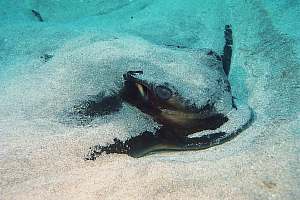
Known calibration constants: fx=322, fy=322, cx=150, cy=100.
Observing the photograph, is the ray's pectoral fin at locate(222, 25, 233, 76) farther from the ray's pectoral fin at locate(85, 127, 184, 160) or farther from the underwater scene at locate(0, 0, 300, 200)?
the ray's pectoral fin at locate(85, 127, 184, 160)

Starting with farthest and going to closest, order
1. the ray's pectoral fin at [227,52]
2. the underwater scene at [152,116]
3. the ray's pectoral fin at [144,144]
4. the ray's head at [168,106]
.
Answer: the ray's pectoral fin at [227,52], the ray's head at [168,106], the ray's pectoral fin at [144,144], the underwater scene at [152,116]

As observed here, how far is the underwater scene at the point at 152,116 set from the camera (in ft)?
6.24

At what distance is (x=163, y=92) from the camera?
2527 mm

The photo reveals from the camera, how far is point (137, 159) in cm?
217

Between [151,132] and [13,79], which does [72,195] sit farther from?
[13,79]

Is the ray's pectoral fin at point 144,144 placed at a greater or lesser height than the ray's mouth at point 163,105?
lesser

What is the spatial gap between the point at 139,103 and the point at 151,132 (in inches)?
12.3

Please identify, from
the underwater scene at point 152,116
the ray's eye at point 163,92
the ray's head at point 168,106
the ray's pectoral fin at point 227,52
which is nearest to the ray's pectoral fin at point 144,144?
the underwater scene at point 152,116

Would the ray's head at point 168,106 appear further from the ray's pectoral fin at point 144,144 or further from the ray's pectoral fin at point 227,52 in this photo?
the ray's pectoral fin at point 227,52

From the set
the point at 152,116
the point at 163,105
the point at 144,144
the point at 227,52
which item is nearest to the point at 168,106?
the point at 163,105

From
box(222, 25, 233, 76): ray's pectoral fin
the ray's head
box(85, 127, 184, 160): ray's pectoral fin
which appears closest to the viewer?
box(85, 127, 184, 160): ray's pectoral fin

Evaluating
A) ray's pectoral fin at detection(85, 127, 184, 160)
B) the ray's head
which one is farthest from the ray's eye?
ray's pectoral fin at detection(85, 127, 184, 160)

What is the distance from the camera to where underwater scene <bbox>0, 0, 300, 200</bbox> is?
190 centimetres

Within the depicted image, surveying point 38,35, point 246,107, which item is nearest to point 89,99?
point 246,107
